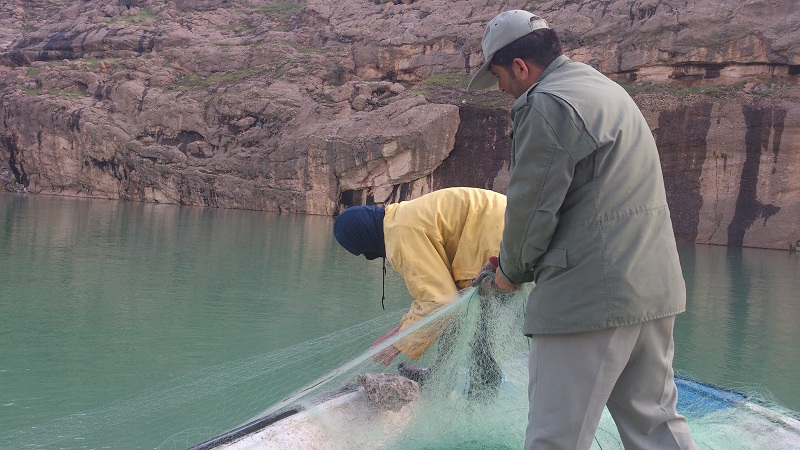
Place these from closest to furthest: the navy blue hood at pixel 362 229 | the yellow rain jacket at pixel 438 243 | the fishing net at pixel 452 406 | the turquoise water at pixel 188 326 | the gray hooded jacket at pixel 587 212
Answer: the gray hooded jacket at pixel 587 212
the fishing net at pixel 452 406
the yellow rain jacket at pixel 438 243
the navy blue hood at pixel 362 229
the turquoise water at pixel 188 326

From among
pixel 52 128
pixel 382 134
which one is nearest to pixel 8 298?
pixel 382 134

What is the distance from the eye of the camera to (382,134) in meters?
37.3

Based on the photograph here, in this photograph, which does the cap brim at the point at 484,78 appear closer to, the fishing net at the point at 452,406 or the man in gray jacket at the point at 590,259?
the man in gray jacket at the point at 590,259

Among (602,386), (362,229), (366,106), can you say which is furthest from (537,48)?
(366,106)

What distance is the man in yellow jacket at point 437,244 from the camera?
12.3 ft

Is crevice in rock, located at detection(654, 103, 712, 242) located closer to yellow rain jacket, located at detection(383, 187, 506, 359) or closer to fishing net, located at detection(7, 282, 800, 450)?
fishing net, located at detection(7, 282, 800, 450)

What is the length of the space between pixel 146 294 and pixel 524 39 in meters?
10.1

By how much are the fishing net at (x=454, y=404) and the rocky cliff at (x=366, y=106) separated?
2992cm

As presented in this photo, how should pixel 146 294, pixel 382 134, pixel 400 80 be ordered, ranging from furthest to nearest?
pixel 400 80, pixel 382 134, pixel 146 294

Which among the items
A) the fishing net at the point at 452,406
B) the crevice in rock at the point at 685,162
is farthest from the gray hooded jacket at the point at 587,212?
the crevice in rock at the point at 685,162

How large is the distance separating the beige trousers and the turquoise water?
2206 millimetres

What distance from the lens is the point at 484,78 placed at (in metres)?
2.93

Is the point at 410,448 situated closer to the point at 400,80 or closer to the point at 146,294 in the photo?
the point at 146,294

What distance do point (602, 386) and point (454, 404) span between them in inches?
57.1
